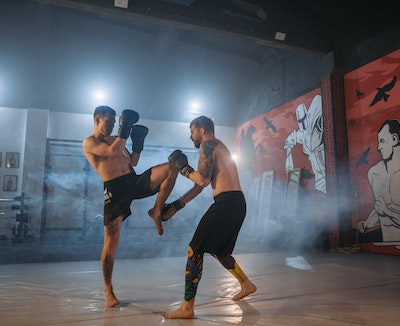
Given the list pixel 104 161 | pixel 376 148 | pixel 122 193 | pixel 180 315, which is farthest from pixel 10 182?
pixel 376 148

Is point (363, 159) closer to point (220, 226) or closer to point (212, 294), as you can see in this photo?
point (212, 294)

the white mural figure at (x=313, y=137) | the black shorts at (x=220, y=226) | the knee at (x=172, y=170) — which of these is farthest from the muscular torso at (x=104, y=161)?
the white mural figure at (x=313, y=137)

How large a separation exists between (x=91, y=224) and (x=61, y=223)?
90 cm

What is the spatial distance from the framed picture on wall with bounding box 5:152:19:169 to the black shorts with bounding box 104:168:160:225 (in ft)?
22.8

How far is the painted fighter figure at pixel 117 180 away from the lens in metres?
2.57

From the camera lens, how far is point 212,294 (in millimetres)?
2836

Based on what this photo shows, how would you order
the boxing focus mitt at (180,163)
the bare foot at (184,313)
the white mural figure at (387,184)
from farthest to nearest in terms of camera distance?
the white mural figure at (387,184) → the boxing focus mitt at (180,163) → the bare foot at (184,313)

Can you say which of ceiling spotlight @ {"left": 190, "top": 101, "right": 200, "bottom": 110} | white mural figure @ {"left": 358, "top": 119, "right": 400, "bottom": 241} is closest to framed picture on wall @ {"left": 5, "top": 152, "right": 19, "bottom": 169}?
ceiling spotlight @ {"left": 190, "top": 101, "right": 200, "bottom": 110}

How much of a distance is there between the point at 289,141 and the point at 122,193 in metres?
5.96

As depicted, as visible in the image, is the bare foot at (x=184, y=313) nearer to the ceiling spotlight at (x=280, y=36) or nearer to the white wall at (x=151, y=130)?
the ceiling spotlight at (x=280, y=36)

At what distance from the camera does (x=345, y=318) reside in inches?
83.5

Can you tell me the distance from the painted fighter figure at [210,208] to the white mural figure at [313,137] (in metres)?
4.68

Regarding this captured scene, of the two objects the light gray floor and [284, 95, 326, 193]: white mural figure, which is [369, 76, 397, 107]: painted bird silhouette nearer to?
[284, 95, 326, 193]: white mural figure

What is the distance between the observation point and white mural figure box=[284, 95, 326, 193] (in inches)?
263
